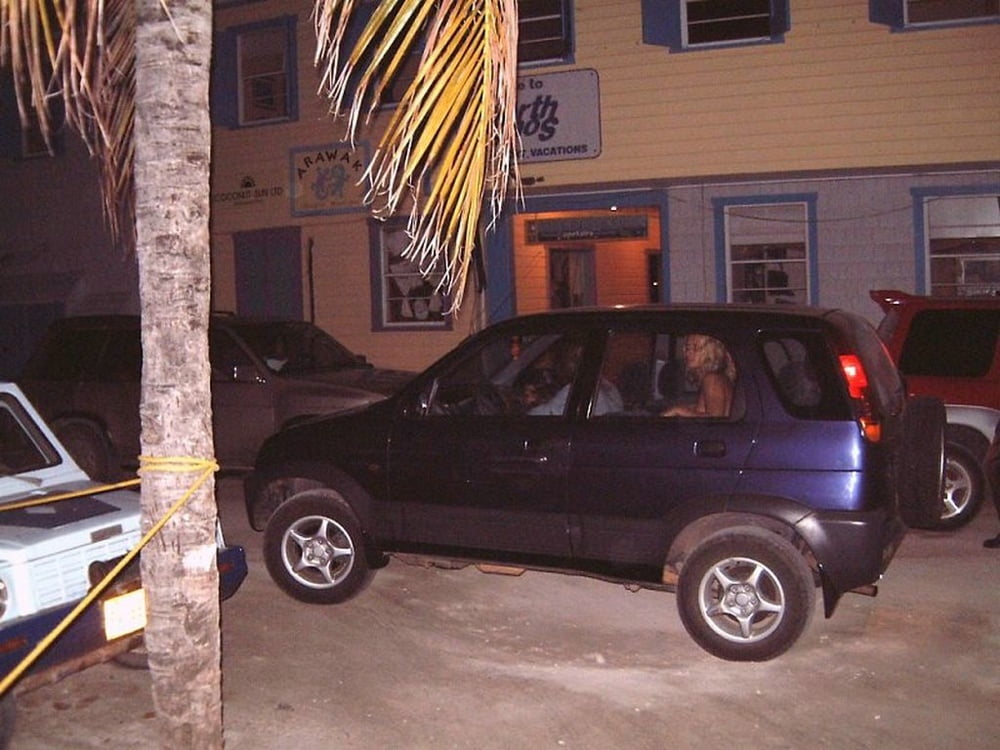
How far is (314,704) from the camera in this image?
543 centimetres

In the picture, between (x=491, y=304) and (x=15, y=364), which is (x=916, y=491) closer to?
(x=491, y=304)

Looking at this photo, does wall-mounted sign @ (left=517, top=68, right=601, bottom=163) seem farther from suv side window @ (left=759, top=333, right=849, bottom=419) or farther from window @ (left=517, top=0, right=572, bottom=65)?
suv side window @ (left=759, top=333, right=849, bottom=419)

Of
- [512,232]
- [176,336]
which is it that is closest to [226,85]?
[512,232]

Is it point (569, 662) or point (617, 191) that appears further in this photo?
point (617, 191)

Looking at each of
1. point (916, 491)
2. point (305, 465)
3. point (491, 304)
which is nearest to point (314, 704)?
point (305, 465)

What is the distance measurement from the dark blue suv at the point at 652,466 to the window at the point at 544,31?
8178mm

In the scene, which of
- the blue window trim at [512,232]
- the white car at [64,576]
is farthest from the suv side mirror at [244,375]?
the white car at [64,576]

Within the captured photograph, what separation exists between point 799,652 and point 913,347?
3755 millimetres

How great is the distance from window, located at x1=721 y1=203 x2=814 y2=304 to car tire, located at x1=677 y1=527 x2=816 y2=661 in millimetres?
8543

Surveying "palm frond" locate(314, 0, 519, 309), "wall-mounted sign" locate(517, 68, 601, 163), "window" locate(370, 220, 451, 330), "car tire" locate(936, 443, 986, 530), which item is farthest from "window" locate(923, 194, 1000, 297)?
"palm frond" locate(314, 0, 519, 309)

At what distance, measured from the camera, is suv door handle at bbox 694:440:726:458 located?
5.78 metres

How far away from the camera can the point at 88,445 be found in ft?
37.4

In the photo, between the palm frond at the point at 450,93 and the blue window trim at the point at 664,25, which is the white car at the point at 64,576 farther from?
the blue window trim at the point at 664,25

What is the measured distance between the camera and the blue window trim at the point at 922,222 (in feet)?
43.3
